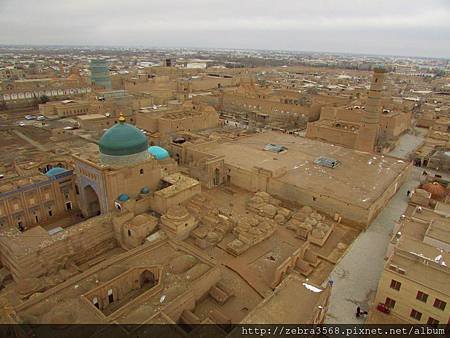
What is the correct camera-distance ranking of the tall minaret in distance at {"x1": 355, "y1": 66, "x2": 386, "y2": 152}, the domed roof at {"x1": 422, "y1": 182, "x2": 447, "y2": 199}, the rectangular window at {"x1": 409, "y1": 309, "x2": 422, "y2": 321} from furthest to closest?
the tall minaret in distance at {"x1": 355, "y1": 66, "x2": 386, "y2": 152} < the domed roof at {"x1": 422, "y1": 182, "x2": 447, "y2": 199} < the rectangular window at {"x1": 409, "y1": 309, "x2": 422, "y2": 321}

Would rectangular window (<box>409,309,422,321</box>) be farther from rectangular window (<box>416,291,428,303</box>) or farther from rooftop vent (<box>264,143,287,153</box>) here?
rooftop vent (<box>264,143,287,153</box>)

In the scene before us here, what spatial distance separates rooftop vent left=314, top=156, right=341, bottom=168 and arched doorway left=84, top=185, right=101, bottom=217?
2335cm

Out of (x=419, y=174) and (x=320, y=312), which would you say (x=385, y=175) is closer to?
(x=419, y=174)

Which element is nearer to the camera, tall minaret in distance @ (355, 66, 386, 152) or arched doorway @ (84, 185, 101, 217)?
arched doorway @ (84, 185, 101, 217)

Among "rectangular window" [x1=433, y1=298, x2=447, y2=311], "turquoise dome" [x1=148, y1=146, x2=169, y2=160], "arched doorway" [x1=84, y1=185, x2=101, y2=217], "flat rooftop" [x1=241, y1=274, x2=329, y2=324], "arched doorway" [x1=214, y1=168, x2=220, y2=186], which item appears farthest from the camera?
"arched doorway" [x1=214, y1=168, x2=220, y2=186]

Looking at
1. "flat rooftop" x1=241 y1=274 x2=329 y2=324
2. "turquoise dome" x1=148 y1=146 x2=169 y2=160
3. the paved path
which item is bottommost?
the paved path

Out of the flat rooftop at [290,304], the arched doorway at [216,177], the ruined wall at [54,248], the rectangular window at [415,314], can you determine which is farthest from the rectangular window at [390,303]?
the arched doorway at [216,177]

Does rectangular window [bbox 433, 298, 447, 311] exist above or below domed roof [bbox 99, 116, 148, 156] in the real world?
below

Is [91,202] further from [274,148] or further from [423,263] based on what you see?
[423,263]

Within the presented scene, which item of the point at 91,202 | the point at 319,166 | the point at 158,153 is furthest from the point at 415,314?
the point at 91,202

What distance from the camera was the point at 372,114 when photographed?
41688 millimetres

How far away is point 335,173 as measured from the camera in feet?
113

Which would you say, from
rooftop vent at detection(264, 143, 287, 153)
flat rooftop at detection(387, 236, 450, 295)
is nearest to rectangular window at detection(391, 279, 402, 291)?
flat rooftop at detection(387, 236, 450, 295)

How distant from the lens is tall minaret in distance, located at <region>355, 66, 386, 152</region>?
4022 centimetres
